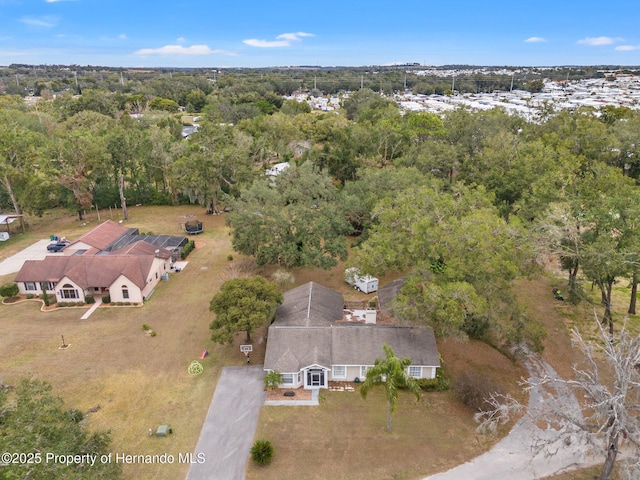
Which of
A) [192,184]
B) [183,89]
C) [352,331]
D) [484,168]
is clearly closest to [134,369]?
[352,331]

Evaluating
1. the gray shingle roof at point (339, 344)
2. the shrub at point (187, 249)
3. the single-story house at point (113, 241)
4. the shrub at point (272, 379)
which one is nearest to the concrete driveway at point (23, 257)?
the single-story house at point (113, 241)

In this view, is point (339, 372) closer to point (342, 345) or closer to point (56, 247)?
point (342, 345)

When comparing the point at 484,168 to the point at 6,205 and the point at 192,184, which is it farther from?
the point at 6,205

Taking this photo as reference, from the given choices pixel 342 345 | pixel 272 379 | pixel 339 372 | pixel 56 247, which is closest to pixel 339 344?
pixel 342 345

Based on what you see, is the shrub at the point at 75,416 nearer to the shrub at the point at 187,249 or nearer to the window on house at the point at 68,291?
the window on house at the point at 68,291

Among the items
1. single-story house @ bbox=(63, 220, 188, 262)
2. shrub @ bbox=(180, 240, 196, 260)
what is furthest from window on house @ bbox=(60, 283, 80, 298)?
shrub @ bbox=(180, 240, 196, 260)

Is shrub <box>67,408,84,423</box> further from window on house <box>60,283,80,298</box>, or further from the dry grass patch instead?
window on house <box>60,283,80,298</box>
